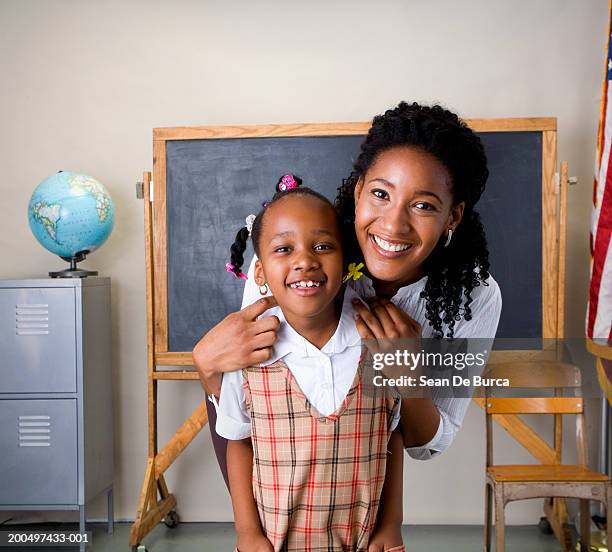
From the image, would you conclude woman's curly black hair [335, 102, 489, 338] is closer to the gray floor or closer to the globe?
the globe

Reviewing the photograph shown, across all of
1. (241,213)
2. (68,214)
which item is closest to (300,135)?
(241,213)

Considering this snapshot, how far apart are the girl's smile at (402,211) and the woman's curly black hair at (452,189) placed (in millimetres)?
31

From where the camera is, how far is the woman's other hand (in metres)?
1.31

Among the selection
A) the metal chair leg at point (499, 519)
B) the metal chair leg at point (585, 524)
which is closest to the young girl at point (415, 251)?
the metal chair leg at point (499, 519)

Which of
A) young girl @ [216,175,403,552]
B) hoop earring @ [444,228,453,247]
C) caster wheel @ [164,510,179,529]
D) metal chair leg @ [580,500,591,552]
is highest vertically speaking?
hoop earring @ [444,228,453,247]

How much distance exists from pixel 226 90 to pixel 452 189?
91.6 inches

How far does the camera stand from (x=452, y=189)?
4.38 ft

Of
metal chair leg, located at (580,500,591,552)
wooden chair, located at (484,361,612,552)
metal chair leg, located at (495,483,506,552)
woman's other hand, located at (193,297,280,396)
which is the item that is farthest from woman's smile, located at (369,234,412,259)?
metal chair leg, located at (580,500,591,552)

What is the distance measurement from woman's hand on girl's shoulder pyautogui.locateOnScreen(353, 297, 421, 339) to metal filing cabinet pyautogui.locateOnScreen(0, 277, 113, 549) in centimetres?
204

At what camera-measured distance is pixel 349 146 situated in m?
3.05

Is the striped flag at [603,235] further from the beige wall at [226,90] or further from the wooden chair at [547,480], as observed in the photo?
the beige wall at [226,90]

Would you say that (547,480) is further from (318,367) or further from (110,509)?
(110,509)

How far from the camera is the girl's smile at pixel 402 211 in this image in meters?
1.28

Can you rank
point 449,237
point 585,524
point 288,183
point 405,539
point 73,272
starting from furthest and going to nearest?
point 405,539 < point 73,272 < point 585,524 < point 288,183 < point 449,237
